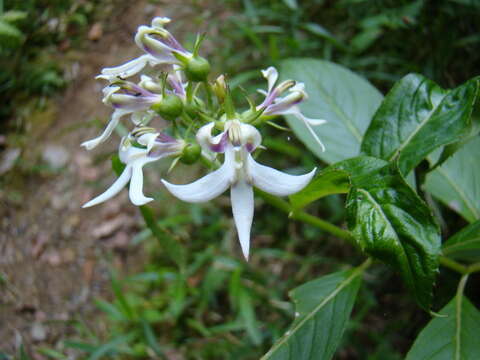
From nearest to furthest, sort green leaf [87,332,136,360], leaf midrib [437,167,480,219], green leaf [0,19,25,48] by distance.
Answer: leaf midrib [437,167,480,219]
green leaf [87,332,136,360]
green leaf [0,19,25,48]

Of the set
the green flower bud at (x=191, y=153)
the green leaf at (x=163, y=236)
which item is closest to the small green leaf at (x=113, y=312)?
the green leaf at (x=163, y=236)

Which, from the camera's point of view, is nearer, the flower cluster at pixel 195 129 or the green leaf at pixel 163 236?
the flower cluster at pixel 195 129

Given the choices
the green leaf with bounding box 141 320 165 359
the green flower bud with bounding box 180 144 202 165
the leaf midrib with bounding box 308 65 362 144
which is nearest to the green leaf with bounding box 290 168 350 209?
the green flower bud with bounding box 180 144 202 165

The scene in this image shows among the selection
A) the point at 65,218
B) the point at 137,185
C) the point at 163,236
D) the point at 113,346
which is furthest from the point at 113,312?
the point at 137,185

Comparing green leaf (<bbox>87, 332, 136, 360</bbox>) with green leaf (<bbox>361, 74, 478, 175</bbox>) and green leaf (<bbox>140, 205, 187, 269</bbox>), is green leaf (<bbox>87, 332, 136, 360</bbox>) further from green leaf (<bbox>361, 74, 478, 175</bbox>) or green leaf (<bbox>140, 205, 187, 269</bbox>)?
green leaf (<bbox>361, 74, 478, 175</bbox>)

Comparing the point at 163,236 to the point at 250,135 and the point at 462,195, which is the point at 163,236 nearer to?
the point at 250,135

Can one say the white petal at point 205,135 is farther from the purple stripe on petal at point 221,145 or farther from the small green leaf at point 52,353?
the small green leaf at point 52,353

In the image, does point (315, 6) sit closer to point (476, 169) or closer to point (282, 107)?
point (476, 169)
